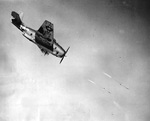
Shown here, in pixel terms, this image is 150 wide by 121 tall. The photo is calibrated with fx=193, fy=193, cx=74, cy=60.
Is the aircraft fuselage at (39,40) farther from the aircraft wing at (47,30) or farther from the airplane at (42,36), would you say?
the aircraft wing at (47,30)

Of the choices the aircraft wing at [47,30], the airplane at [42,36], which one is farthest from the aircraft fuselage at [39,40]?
the aircraft wing at [47,30]

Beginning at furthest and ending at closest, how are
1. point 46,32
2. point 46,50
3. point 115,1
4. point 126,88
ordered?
point 126,88, point 115,1, point 46,50, point 46,32

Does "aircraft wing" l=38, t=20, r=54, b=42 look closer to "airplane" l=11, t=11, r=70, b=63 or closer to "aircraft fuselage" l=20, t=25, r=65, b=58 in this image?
"airplane" l=11, t=11, r=70, b=63

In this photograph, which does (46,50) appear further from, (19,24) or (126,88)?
(126,88)

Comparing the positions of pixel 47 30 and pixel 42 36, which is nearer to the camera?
pixel 47 30

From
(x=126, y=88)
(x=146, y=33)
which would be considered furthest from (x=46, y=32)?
(x=126, y=88)

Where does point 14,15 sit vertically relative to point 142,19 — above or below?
below

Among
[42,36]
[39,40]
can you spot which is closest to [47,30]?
[42,36]

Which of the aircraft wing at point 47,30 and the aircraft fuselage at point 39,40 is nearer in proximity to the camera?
the aircraft wing at point 47,30

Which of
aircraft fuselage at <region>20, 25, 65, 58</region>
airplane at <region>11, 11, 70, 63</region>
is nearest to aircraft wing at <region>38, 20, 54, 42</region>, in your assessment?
airplane at <region>11, 11, 70, 63</region>

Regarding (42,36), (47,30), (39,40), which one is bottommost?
(39,40)

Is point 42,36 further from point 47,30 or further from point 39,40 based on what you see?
point 47,30
